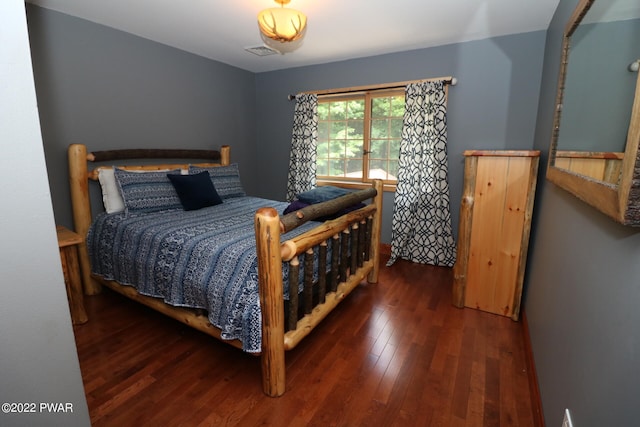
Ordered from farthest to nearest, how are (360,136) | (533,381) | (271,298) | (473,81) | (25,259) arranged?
(360,136) < (473,81) < (533,381) < (271,298) < (25,259)

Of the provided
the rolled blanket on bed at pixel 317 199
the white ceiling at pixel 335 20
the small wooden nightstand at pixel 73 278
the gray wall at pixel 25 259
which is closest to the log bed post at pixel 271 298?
the gray wall at pixel 25 259

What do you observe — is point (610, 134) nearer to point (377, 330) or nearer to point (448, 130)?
point (377, 330)

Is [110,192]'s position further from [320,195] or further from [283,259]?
[283,259]

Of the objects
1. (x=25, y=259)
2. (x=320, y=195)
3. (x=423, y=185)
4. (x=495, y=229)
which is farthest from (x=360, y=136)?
(x=25, y=259)

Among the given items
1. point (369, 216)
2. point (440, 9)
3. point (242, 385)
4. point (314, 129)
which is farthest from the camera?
point (314, 129)

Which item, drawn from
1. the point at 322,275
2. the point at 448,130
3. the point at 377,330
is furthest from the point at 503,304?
the point at 448,130

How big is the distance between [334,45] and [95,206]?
2699 mm

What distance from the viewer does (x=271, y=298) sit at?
4.75 ft

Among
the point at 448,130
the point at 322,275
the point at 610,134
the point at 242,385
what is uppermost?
the point at 448,130

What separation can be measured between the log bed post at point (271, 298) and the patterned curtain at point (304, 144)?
2.53 m

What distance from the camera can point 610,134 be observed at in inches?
36.0

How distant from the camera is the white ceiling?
2242mm

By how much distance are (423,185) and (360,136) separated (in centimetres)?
99

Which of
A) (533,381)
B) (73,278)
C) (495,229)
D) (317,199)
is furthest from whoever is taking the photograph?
(317,199)
